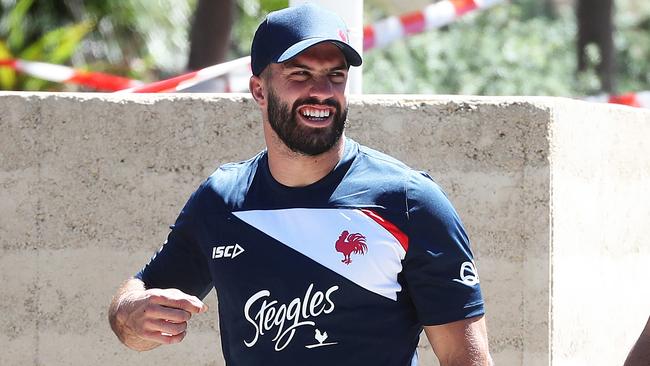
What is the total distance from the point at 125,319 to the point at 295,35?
87 cm

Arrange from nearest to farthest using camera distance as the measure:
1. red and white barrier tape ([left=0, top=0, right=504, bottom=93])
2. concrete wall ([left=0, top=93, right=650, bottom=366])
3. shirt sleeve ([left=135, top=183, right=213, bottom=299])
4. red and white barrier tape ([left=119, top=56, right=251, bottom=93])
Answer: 1. shirt sleeve ([left=135, top=183, right=213, bottom=299])
2. concrete wall ([left=0, top=93, right=650, bottom=366])
3. red and white barrier tape ([left=119, top=56, right=251, bottom=93])
4. red and white barrier tape ([left=0, top=0, right=504, bottom=93])

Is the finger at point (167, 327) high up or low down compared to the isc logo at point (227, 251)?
down

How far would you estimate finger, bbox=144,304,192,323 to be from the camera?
9.62 feet

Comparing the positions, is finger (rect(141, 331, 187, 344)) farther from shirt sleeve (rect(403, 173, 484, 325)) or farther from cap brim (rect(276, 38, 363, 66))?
cap brim (rect(276, 38, 363, 66))

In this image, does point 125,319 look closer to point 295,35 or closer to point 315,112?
point 315,112

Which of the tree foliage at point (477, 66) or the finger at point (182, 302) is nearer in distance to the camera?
the finger at point (182, 302)

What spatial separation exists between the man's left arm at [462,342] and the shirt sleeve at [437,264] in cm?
2

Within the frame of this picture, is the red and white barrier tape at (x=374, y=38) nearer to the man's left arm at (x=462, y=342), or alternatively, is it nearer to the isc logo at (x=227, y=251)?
the isc logo at (x=227, y=251)

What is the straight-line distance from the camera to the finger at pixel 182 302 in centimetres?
289

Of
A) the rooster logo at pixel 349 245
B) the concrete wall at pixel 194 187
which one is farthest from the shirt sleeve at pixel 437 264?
the concrete wall at pixel 194 187

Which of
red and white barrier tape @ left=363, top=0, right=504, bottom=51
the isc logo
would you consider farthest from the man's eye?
red and white barrier tape @ left=363, top=0, right=504, bottom=51

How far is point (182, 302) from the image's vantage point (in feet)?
9.57

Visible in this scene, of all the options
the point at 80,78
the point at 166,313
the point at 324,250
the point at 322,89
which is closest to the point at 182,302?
the point at 166,313

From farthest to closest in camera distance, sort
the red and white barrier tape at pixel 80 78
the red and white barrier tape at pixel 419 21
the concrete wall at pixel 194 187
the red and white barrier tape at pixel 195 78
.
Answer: the red and white barrier tape at pixel 80 78 < the red and white barrier tape at pixel 419 21 < the red and white barrier tape at pixel 195 78 < the concrete wall at pixel 194 187
